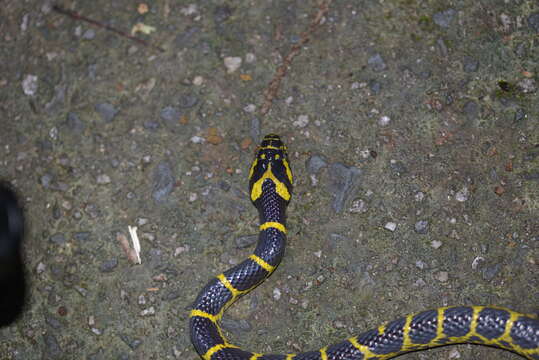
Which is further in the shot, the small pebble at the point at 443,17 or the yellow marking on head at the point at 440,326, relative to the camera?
the small pebble at the point at 443,17

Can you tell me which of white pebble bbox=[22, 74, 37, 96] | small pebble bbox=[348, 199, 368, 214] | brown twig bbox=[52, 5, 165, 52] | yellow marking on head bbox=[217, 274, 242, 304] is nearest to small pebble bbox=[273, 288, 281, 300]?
yellow marking on head bbox=[217, 274, 242, 304]

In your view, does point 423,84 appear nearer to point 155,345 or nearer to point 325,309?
point 325,309

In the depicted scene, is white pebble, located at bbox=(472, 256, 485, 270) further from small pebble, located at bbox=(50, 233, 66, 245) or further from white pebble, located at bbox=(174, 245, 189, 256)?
small pebble, located at bbox=(50, 233, 66, 245)

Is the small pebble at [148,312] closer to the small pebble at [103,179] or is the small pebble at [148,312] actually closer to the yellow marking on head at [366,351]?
the small pebble at [103,179]

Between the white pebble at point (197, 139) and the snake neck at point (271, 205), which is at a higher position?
the white pebble at point (197, 139)

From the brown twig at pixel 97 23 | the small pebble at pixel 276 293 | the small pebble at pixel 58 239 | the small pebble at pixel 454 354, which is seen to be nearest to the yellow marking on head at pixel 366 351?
the small pebble at pixel 454 354

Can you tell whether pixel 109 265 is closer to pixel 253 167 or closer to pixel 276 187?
pixel 253 167

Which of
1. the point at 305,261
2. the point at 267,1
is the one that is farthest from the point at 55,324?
the point at 267,1

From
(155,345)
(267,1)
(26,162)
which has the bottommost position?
(155,345)
